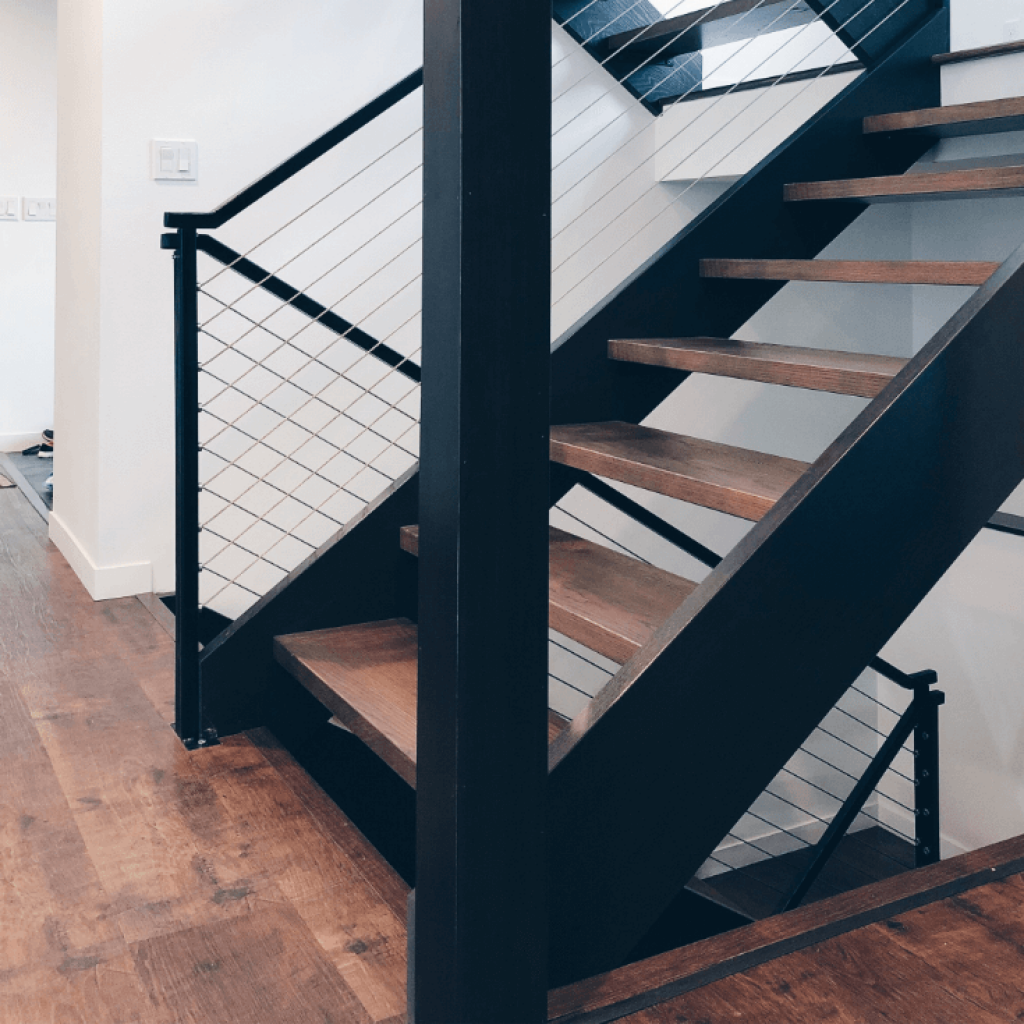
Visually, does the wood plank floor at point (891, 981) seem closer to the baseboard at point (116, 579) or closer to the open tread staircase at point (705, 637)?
the open tread staircase at point (705, 637)

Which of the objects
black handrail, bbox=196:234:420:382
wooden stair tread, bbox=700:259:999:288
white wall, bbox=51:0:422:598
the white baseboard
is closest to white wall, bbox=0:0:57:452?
the white baseboard

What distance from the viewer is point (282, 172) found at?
2.08 meters

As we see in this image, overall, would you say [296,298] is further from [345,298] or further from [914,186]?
[914,186]

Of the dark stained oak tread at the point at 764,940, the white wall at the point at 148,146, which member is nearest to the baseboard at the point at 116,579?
the white wall at the point at 148,146

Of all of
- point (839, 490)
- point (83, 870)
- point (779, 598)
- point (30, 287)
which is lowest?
point (83, 870)

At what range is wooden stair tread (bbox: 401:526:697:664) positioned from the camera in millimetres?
1673

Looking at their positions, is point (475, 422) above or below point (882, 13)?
below

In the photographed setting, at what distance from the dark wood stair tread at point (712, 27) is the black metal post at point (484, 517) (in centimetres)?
174

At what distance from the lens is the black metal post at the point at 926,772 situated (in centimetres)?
269

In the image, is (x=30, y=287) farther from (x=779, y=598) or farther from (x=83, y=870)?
(x=779, y=598)

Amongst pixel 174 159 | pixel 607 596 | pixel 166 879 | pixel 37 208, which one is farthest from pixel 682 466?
pixel 37 208

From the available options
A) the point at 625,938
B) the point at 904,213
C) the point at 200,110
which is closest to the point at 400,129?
the point at 200,110

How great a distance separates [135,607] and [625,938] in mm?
1978

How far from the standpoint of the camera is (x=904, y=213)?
4.00 meters
